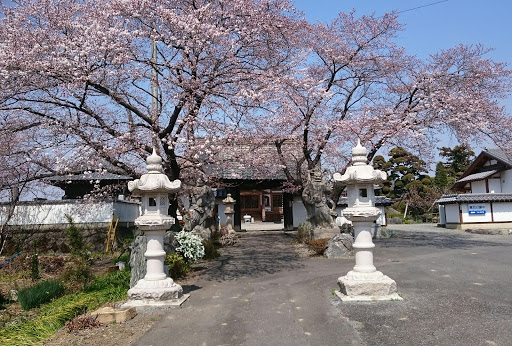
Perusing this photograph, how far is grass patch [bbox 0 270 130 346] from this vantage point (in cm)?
554

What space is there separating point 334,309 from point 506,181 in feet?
97.2

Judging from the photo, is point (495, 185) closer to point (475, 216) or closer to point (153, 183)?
point (475, 216)

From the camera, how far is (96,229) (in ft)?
53.3

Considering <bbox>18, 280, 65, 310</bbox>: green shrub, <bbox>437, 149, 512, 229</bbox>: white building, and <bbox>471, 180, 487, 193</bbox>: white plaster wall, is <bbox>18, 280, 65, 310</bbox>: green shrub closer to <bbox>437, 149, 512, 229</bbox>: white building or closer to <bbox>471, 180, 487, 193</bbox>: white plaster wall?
<bbox>437, 149, 512, 229</bbox>: white building

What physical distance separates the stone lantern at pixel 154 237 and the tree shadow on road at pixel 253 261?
2.43m

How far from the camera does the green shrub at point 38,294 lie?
7699 millimetres

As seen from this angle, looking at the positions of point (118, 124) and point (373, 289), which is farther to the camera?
point (118, 124)

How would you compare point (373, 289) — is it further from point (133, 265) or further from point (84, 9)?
point (84, 9)

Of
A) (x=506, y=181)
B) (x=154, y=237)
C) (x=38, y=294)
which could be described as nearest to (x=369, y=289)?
(x=154, y=237)

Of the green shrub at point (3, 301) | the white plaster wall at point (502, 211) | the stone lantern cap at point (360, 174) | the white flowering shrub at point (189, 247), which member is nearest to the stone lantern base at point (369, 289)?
the stone lantern cap at point (360, 174)

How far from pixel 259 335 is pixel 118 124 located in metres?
7.15

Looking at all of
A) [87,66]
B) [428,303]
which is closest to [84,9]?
[87,66]

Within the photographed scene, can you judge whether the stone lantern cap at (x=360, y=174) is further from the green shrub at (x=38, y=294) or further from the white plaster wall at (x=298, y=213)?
the white plaster wall at (x=298, y=213)

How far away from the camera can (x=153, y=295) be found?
7.16 metres
